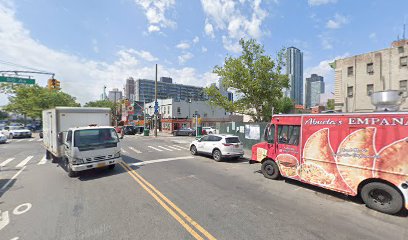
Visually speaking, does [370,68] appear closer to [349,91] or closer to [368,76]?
[368,76]

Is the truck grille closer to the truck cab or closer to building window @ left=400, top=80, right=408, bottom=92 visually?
the truck cab

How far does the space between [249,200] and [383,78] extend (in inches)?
956

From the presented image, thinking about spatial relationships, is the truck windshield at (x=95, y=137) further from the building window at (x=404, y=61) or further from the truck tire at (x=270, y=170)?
the building window at (x=404, y=61)

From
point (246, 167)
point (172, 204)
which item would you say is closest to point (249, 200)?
point (172, 204)

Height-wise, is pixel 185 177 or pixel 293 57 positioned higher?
pixel 293 57

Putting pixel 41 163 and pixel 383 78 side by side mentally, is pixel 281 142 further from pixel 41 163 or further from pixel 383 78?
pixel 383 78

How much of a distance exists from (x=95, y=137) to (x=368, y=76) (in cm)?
2751

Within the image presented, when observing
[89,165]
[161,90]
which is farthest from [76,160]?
[161,90]

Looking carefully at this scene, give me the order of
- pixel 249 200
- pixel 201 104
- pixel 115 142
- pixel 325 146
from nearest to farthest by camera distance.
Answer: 1. pixel 249 200
2. pixel 325 146
3. pixel 115 142
4. pixel 201 104

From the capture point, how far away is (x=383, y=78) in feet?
67.1

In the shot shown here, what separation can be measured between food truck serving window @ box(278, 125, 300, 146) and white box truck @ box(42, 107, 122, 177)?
7.37 metres

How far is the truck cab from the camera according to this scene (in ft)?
25.5

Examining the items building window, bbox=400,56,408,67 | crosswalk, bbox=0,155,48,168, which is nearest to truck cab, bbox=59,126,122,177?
crosswalk, bbox=0,155,48,168

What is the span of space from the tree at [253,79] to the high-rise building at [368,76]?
1015 cm
